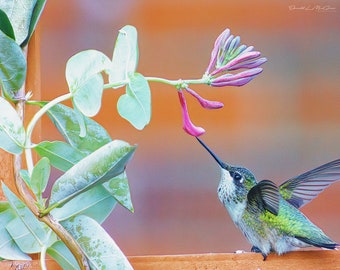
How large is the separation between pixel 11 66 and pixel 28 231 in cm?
16

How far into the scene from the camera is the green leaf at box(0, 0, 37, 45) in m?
0.81

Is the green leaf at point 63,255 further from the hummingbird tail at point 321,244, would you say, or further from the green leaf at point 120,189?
the hummingbird tail at point 321,244

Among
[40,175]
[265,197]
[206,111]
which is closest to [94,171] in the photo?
[40,175]

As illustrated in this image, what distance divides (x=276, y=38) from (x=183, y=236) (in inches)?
24.9

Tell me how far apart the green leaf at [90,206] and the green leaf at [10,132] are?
70 millimetres

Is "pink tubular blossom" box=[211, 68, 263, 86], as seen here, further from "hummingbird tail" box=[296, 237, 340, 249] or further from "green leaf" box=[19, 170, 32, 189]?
"hummingbird tail" box=[296, 237, 340, 249]

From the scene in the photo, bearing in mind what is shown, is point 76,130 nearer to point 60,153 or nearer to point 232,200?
point 60,153

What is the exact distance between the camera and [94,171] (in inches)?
25.1

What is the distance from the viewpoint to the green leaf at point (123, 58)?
0.74m

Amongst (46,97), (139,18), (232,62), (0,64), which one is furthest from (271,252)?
(139,18)

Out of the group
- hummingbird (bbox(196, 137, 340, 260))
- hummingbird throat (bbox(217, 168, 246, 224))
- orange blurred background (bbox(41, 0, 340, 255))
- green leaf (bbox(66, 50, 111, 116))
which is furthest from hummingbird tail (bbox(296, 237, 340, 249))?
orange blurred background (bbox(41, 0, 340, 255))

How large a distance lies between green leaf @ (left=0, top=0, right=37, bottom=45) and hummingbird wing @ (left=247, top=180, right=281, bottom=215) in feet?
1.23

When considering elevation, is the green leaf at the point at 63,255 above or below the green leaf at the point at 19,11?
below

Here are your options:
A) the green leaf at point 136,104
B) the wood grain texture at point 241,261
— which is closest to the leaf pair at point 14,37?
the green leaf at point 136,104
